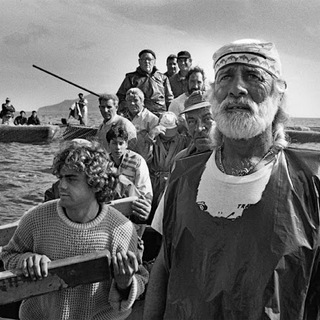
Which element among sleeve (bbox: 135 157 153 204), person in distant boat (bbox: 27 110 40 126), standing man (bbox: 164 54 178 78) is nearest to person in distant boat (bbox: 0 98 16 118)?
person in distant boat (bbox: 27 110 40 126)

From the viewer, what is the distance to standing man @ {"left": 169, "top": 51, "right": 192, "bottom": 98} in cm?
991

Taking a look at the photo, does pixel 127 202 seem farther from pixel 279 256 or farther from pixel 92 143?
pixel 279 256

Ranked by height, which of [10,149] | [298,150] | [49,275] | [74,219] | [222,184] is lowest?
[10,149]

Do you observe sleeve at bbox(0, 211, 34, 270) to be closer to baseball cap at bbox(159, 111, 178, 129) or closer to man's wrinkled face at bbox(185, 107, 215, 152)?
man's wrinkled face at bbox(185, 107, 215, 152)

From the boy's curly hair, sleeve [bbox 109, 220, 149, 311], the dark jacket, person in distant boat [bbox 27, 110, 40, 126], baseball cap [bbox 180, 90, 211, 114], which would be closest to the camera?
the dark jacket

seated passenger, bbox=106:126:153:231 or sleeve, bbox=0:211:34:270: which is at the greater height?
seated passenger, bbox=106:126:153:231

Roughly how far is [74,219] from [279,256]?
4.37 feet

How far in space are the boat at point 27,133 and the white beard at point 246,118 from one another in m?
25.3

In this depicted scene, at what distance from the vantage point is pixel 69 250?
280 cm

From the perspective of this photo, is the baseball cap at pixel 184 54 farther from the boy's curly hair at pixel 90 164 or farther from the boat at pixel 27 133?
the boat at pixel 27 133

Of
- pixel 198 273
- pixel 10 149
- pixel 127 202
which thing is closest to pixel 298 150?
pixel 198 273

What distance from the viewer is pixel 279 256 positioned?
1875 mm

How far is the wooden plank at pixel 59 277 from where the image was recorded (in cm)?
251

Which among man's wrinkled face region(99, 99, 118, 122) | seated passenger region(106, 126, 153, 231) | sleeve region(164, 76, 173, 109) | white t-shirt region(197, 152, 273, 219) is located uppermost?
sleeve region(164, 76, 173, 109)
